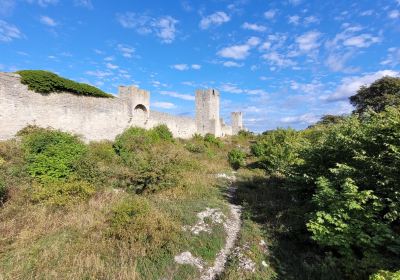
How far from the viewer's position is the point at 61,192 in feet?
21.0

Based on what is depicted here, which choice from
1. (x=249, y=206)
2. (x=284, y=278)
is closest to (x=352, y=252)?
(x=284, y=278)

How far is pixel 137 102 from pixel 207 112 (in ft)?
39.6

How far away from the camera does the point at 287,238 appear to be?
17.4 feet

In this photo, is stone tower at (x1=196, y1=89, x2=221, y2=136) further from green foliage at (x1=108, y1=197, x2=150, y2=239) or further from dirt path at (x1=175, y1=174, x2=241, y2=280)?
green foliage at (x1=108, y1=197, x2=150, y2=239)

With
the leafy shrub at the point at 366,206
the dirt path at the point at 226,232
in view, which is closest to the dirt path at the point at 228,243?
the dirt path at the point at 226,232

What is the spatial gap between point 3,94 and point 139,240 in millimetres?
8595

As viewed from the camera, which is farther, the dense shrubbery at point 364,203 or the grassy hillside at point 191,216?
the grassy hillside at point 191,216

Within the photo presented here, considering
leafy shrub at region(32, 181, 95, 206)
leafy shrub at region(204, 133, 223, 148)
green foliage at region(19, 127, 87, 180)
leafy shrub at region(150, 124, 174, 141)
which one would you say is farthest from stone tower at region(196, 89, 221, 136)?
leafy shrub at region(32, 181, 95, 206)

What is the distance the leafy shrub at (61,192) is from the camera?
19.7 feet

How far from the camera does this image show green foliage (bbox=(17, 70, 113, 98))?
1005cm

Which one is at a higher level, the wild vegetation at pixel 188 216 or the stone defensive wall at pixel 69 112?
the stone defensive wall at pixel 69 112

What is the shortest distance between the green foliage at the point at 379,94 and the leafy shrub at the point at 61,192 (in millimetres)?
23240

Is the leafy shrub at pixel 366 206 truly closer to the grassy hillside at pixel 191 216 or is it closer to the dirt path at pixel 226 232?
the grassy hillside at pixel 191 216

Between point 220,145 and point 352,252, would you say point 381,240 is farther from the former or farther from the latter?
point 220,145
